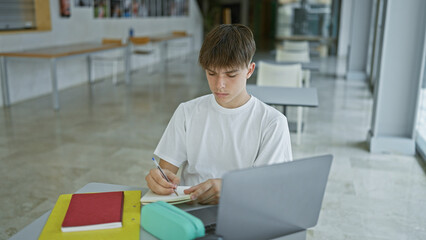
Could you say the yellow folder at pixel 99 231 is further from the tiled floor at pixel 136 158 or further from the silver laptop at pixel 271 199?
the tiled floor at pixel 136 158

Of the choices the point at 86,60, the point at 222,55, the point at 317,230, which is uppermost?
the point at 222,55

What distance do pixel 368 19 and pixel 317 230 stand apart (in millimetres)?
7444

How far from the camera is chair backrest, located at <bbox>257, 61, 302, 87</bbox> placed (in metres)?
4.82

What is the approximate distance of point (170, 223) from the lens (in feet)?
3.40

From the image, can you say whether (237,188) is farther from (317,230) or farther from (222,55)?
(317,230)

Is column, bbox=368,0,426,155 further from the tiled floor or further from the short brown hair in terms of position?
the short brown hair

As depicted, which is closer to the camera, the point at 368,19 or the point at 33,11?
the point at 33,11

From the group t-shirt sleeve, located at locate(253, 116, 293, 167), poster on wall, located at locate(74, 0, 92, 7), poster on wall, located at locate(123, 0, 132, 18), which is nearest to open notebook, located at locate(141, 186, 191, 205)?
t-shirt sleeve, located at locate(253, 116, 293, 167)

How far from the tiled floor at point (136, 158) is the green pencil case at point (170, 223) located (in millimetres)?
1800

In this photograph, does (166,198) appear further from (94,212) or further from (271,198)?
(271,198)

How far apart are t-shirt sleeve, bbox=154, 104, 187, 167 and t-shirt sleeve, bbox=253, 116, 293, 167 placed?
306mm

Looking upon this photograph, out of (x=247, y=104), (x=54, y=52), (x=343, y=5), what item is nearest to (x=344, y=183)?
(x=247, y=104)

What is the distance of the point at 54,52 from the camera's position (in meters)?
6.17

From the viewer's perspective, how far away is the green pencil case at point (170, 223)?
99 centimetres
